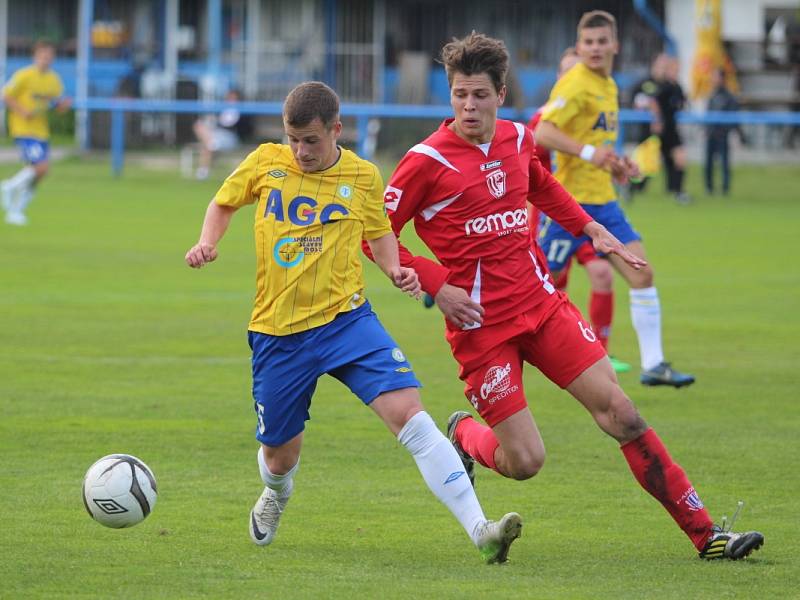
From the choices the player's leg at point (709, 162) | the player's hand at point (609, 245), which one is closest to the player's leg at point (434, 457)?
the player's hand at point (609, 245)

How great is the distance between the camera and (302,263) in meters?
6.12

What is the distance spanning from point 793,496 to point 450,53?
2765 millimetres

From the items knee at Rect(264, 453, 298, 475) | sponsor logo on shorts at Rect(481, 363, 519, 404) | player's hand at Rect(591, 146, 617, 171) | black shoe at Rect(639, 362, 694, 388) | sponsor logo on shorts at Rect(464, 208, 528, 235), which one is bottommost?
black shoe at Rect(639, 362, 694, 388)

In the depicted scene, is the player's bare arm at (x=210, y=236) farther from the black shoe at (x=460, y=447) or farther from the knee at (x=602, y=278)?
the knee at (x=602, y=278)

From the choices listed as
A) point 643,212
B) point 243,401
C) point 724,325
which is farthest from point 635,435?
point 643,212

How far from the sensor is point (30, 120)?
23.1 m

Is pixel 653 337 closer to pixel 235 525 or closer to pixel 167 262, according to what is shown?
pixel 235 525

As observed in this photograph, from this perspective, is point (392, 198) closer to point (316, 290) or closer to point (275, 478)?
point (316, 290)

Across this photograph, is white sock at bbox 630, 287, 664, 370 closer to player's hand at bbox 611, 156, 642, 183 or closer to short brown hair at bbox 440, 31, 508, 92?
player's hand at bbox 611, 156, 642, 183

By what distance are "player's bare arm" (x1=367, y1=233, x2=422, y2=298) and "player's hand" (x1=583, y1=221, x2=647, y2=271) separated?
0.92 m

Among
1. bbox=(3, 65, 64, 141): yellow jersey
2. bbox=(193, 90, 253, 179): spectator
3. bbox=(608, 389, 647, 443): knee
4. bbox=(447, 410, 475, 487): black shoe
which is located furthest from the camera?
bbox=(193, 90, 253, 179): spectator

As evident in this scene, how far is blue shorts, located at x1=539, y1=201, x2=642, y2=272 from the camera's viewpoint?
10461 millimetres

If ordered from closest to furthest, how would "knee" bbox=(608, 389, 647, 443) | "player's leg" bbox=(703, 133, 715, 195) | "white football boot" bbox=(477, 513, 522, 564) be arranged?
"white football boot" bbox=(477, 513, 522, 564), "knee" bbox=(608, 389, 647, 443), "player's leg" bbox=(703, 133, 715, 195)

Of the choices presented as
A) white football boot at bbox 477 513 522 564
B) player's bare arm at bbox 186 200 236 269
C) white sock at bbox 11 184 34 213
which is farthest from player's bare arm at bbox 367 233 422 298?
white sock at bbox 11 184 34 213
